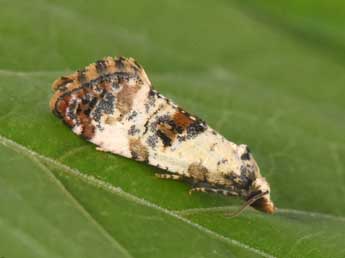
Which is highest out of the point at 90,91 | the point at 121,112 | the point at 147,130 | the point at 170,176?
the point at 90,91

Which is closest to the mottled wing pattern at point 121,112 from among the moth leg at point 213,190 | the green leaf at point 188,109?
the green leaf at point 188,109

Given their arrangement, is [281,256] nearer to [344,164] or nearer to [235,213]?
[235,213]

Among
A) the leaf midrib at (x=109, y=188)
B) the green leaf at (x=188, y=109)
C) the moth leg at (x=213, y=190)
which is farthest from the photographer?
the moth leg at (x=213, y=190)

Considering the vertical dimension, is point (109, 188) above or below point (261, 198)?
above

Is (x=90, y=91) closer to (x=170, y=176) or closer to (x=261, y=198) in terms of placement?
(x=170, y=176)

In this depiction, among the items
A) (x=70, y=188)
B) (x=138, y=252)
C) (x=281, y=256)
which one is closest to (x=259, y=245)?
(x=281, y=256)

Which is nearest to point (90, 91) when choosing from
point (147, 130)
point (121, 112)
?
point (121, 112)

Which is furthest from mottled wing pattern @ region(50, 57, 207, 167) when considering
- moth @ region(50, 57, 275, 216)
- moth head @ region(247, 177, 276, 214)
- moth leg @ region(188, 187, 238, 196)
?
moth head @ region(247, 177, 276, 214)

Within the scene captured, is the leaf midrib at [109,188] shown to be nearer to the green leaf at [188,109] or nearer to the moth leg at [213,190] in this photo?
the green leaf at [188,109]
